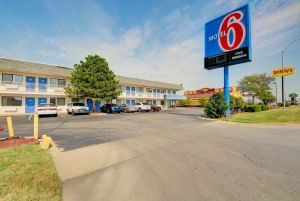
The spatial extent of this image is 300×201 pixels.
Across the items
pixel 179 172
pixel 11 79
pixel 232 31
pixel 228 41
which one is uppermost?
pixel 232 31

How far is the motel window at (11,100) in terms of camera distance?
79.1 ft

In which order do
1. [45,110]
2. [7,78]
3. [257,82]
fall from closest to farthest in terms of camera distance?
[45,110], [7,78], [257,82]

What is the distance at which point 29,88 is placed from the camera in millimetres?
25719

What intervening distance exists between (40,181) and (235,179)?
436cm

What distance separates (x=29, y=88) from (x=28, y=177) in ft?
90.2

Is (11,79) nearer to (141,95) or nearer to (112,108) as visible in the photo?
(112,108)

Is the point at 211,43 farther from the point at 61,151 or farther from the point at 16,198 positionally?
the point at 16,198

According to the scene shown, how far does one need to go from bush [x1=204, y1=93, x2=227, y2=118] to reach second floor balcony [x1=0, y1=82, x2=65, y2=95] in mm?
24178

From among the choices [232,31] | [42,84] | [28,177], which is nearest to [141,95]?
[42,84]

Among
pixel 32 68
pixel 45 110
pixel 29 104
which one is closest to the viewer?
pixel 45 110

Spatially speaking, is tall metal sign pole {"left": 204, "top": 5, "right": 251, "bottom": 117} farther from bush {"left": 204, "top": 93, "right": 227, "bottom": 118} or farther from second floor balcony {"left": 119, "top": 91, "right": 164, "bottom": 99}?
second floor balcony {"left": 119, "top": 91, "right": 164, "bottom": 99}

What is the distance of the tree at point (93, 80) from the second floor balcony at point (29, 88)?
2.39m

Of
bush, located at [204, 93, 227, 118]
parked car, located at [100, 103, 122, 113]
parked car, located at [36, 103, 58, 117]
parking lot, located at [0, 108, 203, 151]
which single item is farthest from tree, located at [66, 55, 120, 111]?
bush, located at [204, 93, 227, 118]

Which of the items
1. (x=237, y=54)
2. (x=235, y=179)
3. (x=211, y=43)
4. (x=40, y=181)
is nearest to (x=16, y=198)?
(x=40, y=181)
